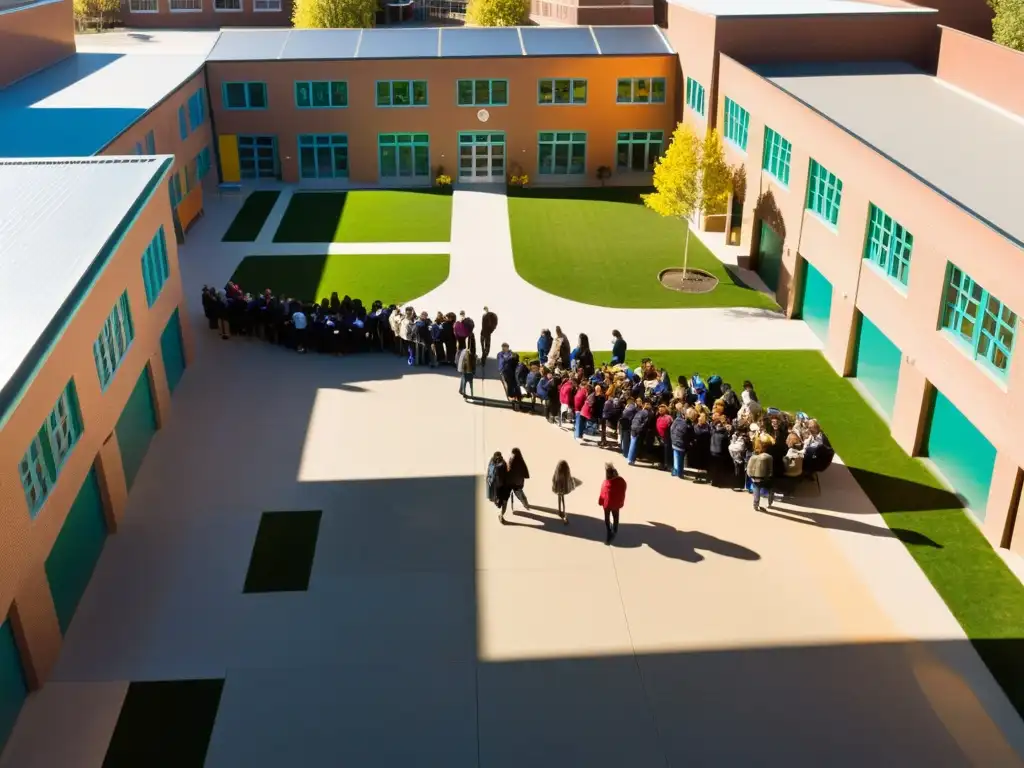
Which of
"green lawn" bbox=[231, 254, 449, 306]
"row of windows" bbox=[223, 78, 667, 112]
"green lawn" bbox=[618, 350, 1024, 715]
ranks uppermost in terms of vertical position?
"row of windows" bbox=[223, 78, 667, 112]

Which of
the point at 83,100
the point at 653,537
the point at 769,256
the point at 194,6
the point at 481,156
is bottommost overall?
the point at 653,537

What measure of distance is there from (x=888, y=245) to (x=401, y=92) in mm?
23036

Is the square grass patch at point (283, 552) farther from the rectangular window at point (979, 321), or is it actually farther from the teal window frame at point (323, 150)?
the teal window frame at point (323, 150)

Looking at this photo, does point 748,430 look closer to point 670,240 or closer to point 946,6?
point 670,240

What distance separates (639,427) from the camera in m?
19.2

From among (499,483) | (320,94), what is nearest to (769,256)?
(499,483)

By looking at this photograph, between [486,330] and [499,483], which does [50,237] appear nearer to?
[499,483]

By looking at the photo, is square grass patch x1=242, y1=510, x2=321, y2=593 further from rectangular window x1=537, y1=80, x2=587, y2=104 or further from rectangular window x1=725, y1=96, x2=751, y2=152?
rectangular window x1=537, y1=80, x2=587, y2=104

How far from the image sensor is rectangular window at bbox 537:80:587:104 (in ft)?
129

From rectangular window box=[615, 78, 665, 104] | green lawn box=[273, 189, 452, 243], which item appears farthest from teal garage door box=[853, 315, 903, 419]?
rectangular window box=[615, 78, 665, 104]

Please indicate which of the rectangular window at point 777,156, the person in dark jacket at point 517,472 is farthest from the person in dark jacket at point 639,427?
the rectangular window at point 777,156

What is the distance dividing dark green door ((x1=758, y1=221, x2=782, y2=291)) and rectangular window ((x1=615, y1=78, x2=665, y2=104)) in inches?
450

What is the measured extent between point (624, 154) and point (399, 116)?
8.98 m

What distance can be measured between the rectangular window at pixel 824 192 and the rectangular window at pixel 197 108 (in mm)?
22155
